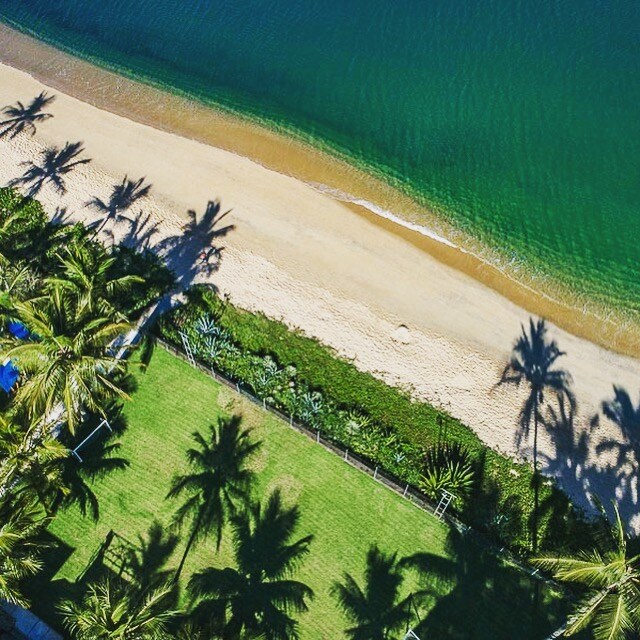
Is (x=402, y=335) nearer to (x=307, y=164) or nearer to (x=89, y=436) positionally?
(x=307, y=164)

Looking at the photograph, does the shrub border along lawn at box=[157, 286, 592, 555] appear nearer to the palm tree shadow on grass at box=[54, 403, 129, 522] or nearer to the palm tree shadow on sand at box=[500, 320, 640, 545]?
the palm tree shadow on sand at box=[500, 320, 640, 545]

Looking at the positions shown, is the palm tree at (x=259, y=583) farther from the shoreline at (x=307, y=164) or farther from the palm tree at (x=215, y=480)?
the shoreline at (x=307, y=164)

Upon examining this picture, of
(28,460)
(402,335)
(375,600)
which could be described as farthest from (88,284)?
(375,600)

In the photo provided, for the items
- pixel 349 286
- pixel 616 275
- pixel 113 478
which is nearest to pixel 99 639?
pixel 113 478

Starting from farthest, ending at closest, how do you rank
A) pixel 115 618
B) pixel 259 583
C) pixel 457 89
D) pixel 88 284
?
pixel 457 89
pixel 88 284
pixel 259 583
pixel 115 618

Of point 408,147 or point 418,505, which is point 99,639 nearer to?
point 418,505
